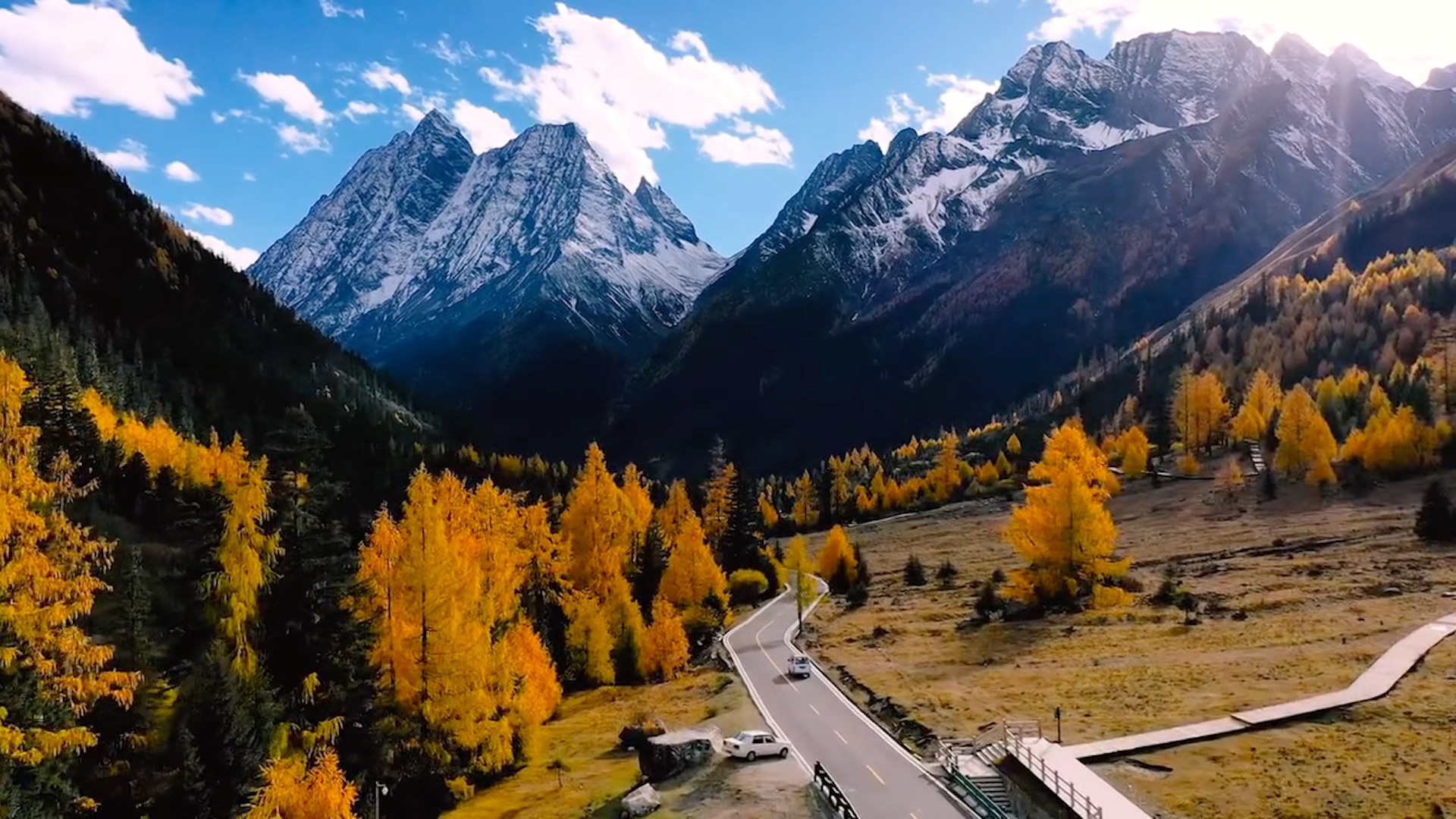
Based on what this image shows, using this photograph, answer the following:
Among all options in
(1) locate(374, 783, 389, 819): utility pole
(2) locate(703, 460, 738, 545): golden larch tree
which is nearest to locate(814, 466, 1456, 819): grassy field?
(2) locate(703, 460, 738, 545): golden larch tree

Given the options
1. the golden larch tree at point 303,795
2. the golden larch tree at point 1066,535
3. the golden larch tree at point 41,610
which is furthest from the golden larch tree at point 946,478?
the golden larch tree at point 41,610

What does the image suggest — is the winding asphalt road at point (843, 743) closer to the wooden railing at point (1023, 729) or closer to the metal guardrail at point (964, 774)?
the metal guardrail at point (964, 774)

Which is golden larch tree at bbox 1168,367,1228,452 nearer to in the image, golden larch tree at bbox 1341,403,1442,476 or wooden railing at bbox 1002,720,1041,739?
golden larch tree at bbox 1341,403,1442,476

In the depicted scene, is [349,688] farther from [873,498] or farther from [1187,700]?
[873,498]

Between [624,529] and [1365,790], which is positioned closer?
[1365,790]

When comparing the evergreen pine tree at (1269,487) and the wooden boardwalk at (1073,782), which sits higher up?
the evergreen pine tree at (1269,487)

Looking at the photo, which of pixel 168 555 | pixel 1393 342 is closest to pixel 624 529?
pixel 168 555
